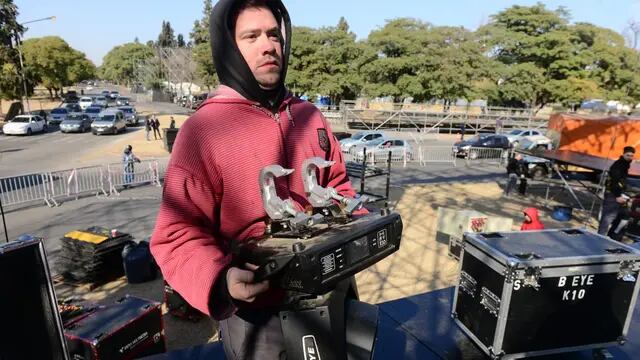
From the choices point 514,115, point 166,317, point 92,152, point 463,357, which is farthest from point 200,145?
point 514,115

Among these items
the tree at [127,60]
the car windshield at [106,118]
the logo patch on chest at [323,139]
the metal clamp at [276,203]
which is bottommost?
the car windshield at [106,118]

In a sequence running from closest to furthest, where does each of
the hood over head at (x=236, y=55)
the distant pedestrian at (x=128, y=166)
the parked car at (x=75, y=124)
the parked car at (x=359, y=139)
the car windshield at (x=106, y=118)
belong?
the hood over head at (x=236, y=55)
the distant pedestrian at (x=128, y=166)
the parked car at (x=359, y=139)
the parked car at (x=75, y=124)
the car windshield at (x=106, y=118)

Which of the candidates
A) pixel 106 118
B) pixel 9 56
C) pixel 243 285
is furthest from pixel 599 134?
pixel 9 56

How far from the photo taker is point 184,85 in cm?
8281

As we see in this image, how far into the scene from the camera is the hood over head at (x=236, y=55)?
1.41 m

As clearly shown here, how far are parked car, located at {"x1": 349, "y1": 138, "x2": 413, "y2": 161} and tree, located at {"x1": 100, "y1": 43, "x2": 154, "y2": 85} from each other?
331ft

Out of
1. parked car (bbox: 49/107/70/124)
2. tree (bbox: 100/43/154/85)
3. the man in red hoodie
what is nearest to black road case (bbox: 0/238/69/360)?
the man in red hoodie

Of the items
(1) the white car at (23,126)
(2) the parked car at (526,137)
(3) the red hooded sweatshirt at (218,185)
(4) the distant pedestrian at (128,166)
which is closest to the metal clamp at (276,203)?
(3) the red hooded sweatshirt at (218,185)

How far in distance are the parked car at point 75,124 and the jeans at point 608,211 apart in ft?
106

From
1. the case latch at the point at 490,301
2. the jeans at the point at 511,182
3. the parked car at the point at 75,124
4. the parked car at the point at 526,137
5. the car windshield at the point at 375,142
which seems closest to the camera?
the case latch at the point at 490,301

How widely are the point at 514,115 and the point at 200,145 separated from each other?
41008mm

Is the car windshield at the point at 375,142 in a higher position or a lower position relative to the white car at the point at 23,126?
higher

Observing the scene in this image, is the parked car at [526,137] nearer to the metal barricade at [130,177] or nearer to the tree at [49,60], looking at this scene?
the metal barricade at [130,177]

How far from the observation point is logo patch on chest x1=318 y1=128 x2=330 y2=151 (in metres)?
1.74
